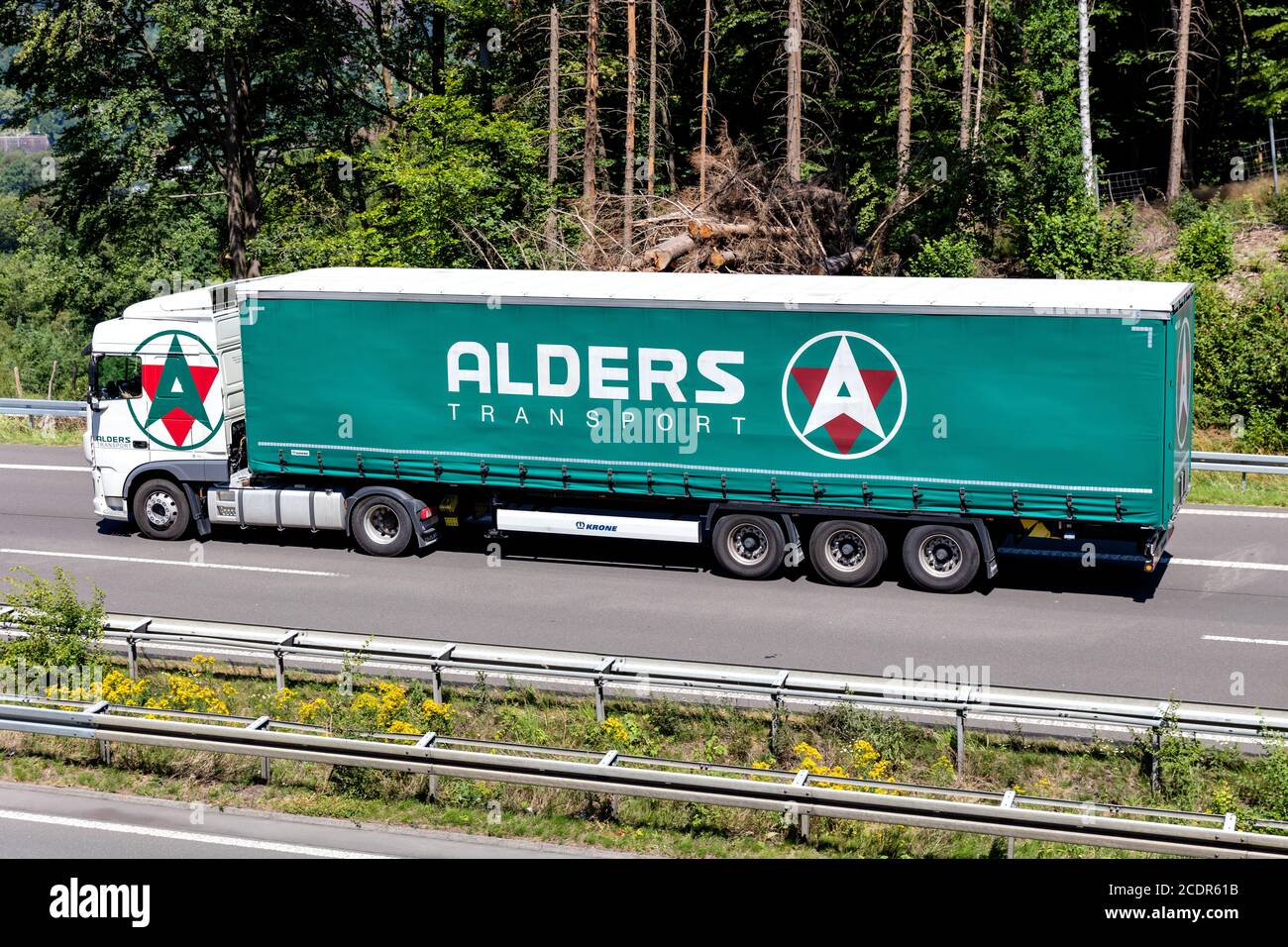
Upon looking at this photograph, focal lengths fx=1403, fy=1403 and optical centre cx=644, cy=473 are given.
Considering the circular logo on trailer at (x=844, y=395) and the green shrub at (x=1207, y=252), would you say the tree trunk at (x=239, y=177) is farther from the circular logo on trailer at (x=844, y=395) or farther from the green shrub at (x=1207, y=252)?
the circular logo on trailer at (x=844, y=395)

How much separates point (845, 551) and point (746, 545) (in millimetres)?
1327

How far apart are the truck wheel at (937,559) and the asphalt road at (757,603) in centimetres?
23

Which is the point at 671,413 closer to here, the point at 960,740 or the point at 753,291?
the point at 753,291

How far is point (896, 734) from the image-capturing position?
12.8m

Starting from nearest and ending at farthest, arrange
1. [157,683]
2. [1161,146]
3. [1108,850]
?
[1108,850] → [157,683] → [1161,146]

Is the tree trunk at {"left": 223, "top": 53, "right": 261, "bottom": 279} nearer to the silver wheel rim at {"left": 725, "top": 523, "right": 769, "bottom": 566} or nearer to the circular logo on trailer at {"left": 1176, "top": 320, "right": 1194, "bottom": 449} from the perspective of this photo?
the silver wheel rim at {"left": 725, "top": 523, "right": 769, "bottom": 566}

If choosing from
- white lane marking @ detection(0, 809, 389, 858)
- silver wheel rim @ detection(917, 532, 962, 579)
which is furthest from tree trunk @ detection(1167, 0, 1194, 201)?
white lane marking @ detection(0, 809, 389, 858)

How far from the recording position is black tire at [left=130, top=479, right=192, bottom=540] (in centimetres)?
2133

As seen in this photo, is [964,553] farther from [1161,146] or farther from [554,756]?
[1161,146]

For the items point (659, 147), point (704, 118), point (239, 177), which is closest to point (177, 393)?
point (239, 177)

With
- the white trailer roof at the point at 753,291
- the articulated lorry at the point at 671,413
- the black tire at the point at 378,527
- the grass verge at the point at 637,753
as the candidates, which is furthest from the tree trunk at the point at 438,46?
the grass verge at the point at 637,753

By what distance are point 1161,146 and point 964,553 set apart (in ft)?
114
